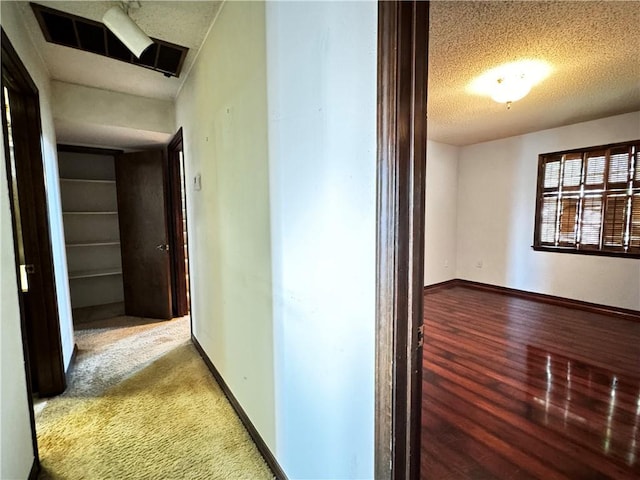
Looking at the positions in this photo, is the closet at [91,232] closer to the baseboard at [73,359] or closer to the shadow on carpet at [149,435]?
the baseboard at [73,359]

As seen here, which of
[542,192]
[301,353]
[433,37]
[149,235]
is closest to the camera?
[301,353]

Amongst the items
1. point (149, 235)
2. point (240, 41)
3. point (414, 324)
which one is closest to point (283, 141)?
A: point (240, 41)

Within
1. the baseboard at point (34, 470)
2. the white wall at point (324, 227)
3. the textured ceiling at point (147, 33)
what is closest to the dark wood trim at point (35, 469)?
the baseboard at point (34, 470)

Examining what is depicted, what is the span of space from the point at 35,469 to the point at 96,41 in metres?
2.52

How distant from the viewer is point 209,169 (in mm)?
2143

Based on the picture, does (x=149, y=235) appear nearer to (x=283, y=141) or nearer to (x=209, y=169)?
(x=209, y=169)

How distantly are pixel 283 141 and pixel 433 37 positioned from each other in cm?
157

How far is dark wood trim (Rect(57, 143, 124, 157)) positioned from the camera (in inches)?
142

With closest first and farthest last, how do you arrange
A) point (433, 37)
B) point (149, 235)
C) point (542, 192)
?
point (433, 37) → point (149, 235) → point (542, 192)

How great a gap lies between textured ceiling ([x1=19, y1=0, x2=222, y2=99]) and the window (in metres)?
4.64

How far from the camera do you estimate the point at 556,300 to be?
4254 mm

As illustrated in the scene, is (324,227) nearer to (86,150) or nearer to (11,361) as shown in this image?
(11,361)

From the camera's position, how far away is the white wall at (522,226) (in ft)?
12.2

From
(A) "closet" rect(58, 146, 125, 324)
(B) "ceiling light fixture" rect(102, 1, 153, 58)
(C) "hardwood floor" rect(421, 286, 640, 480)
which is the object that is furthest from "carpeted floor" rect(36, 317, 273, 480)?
(B) "ceiling light fixture" rect(102, 1, 153, 58)
